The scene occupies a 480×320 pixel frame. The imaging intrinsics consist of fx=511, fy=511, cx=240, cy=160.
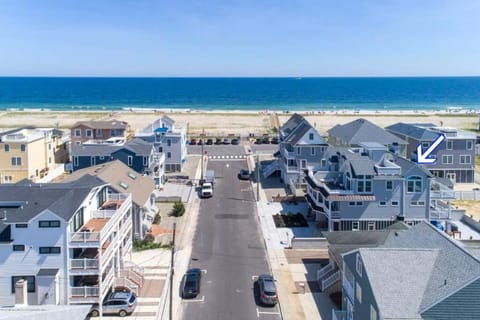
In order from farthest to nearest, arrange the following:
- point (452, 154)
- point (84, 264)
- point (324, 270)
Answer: point (452, 154) < point (324, 270) < point (84, 264)

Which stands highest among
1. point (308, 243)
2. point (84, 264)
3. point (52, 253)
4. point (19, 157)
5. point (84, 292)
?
point (19, 157)

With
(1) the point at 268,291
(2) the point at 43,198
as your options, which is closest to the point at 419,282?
(1) the point at 268,291

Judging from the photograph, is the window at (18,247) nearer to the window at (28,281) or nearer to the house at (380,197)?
the window at (28,281)

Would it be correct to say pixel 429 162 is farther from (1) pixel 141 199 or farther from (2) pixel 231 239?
(1) pixel 141 199

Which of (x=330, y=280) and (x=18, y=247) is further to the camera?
(x=330, y=280)

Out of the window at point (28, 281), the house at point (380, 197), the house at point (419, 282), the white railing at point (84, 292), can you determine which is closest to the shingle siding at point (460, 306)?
the house at point (419, 282)

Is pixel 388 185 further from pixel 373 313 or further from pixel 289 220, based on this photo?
pixel 373 313

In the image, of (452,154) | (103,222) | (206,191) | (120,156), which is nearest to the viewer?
(103,222)

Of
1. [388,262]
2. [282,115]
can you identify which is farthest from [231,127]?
[388,262]
